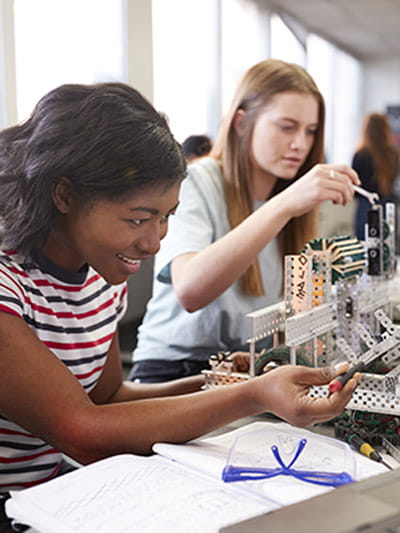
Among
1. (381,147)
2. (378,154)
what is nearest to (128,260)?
(378,154)

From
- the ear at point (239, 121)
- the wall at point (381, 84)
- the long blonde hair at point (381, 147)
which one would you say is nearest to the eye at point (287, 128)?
the ear at point (239, 121)

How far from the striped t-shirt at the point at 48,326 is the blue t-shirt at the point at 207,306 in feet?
0.90

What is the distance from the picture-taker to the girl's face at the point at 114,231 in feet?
3.03

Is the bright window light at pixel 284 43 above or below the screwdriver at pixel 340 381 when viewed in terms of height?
above

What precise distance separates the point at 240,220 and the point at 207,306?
0.18 meters

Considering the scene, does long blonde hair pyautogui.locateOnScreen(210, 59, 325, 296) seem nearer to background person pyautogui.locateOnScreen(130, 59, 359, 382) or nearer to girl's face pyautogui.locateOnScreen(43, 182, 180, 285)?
background person pyautogui.locateOnScreen(130, 59, 359, 382)

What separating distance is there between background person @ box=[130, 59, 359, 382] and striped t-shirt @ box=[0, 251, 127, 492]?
242 mm

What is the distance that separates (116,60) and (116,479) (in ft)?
2.49

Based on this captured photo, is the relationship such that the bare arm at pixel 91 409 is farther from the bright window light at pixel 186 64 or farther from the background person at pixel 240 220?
the bright window light at pixel 186 64

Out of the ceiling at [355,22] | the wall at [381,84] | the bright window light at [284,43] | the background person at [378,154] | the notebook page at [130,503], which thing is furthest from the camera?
the background person at [378,154]

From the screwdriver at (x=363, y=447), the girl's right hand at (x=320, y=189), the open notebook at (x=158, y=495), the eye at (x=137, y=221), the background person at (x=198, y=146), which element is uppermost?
the background person at (x=198, y=146)

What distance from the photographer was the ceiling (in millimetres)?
1560

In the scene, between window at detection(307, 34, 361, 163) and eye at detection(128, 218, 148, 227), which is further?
window at detection(307, 34, 361, 163)

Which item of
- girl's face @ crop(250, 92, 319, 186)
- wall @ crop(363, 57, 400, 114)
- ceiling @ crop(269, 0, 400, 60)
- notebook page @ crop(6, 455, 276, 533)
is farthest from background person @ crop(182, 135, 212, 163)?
notebook page @ crop(6, 455, 276, 533)
